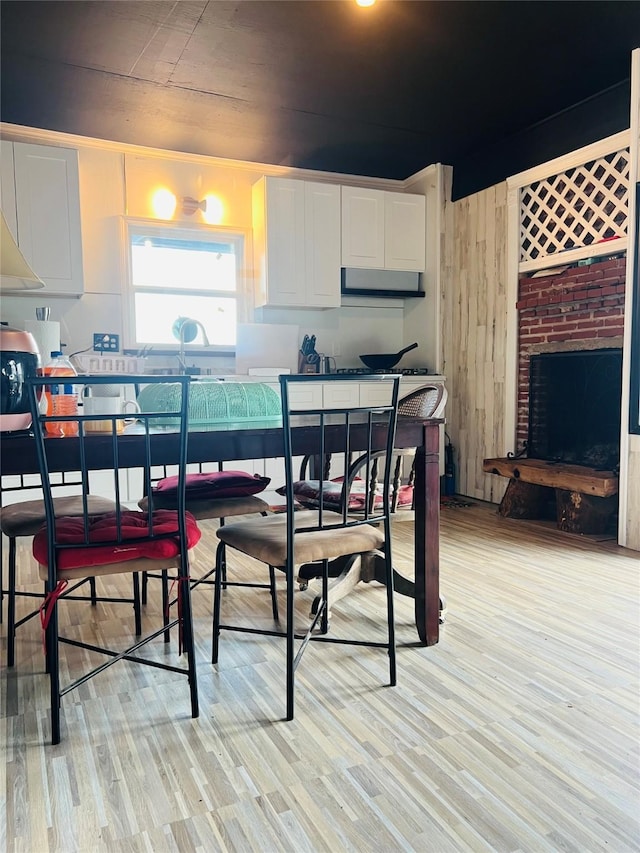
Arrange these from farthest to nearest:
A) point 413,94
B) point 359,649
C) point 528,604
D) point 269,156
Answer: point 269,156 < point 413,94 < point 528,604 < point 359,649

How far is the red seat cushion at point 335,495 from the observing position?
2338 millimetres

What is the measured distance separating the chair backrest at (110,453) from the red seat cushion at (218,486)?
0.70 meters

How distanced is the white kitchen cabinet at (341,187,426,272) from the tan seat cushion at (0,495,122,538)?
11.0ft

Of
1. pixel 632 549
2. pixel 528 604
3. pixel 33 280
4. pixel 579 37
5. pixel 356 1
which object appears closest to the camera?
pixel 33 280

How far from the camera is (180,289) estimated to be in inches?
187

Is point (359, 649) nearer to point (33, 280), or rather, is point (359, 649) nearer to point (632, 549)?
point (33, 280)

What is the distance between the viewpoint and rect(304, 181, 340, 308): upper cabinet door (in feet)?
15.7

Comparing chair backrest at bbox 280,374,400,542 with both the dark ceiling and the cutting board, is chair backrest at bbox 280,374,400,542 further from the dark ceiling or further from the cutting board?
the cutting board

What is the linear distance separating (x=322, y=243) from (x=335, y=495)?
300cm

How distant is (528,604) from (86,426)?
1897 mm

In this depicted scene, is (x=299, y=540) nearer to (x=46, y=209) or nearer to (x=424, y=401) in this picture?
(x=424, y=401)

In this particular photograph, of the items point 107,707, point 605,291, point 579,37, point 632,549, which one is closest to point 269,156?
point 579,37

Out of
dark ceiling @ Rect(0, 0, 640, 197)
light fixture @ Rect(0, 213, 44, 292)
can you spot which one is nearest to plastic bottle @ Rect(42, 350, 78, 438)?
light fixture @ Rect(0, 213, 44, 292)

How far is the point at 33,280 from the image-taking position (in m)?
1.72
